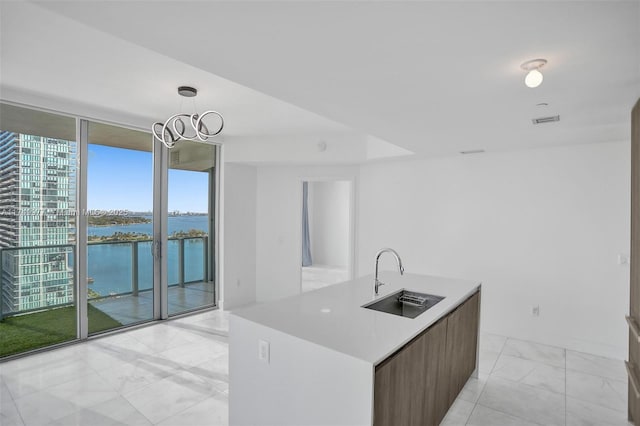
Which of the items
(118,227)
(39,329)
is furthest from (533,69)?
(39,329)

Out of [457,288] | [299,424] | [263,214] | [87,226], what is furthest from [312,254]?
[299,424]

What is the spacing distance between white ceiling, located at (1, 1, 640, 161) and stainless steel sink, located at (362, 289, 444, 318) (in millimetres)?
1441

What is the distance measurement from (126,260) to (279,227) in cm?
230

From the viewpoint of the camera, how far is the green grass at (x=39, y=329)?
3484mm

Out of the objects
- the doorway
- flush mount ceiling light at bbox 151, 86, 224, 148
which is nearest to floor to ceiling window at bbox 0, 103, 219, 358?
flush mount ceiling light at bbox 151, 86, 224, 148

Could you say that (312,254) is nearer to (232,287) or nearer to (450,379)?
(232,287)

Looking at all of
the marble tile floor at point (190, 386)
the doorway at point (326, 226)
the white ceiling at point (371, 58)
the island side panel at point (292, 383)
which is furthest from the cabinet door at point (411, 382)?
the doorway at point (326, 226)

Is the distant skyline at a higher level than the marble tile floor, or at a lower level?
higher

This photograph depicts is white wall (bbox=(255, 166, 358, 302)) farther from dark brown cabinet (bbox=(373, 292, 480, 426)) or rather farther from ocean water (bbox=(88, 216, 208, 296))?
dark brown cabinet (bbox=(373, 292, 480, 426))

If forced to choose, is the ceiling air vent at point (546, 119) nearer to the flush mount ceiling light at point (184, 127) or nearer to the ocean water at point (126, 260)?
the flush mount ceiling light at point (184, 127)

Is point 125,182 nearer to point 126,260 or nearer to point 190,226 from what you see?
point 126,260

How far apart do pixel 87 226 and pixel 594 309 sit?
19.0 feet

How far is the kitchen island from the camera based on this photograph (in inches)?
62.6

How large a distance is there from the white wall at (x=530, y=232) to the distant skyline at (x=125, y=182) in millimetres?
3046
